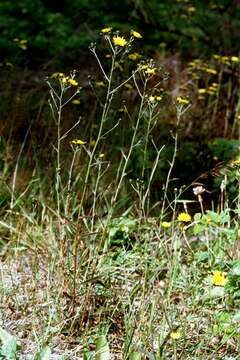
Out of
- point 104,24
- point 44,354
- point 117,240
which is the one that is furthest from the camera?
point 104,24

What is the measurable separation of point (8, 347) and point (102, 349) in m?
0.29

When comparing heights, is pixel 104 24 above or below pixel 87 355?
above

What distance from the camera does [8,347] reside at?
209cm

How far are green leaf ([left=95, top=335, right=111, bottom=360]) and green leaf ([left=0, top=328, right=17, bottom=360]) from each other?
253mm

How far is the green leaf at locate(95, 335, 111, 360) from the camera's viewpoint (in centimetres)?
214

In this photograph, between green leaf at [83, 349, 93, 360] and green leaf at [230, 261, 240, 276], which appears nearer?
green leaf at [83, 349, 93, 360]

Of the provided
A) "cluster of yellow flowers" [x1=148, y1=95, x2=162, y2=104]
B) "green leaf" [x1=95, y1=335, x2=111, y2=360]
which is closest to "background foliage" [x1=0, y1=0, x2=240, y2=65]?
"cluster of yellow flowers" [x1=148, y1=95, x2=162, y2=104]

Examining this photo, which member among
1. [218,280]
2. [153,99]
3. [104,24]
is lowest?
[218,280]

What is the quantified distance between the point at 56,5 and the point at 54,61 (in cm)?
103

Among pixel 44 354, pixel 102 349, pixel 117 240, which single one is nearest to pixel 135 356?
pixel 102 349

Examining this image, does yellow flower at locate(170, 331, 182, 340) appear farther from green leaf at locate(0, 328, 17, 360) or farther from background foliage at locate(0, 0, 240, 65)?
background foliage at locate(0, 0, 240, 65)

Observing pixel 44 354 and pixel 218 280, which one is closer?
pixel 44 354

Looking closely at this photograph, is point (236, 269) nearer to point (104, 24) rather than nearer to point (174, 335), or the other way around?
point (174, 335)

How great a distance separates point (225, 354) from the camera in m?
2.30
